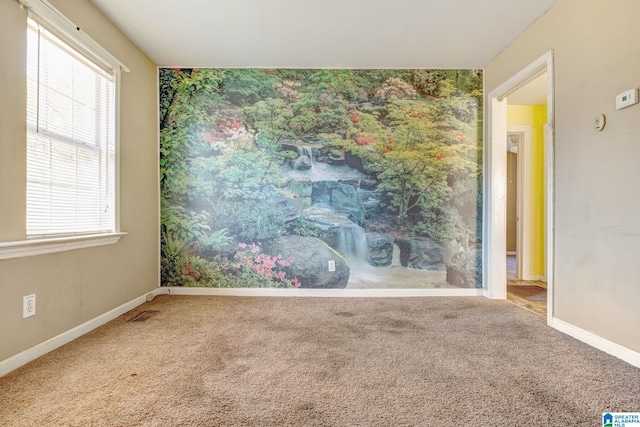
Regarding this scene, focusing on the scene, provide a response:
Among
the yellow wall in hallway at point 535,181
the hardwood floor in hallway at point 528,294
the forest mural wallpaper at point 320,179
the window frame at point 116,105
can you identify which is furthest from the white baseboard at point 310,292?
the yellow wall in hallway at point 535,181

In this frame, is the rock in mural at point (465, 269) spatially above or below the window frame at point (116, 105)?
below

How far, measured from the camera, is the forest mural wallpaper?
3395mm

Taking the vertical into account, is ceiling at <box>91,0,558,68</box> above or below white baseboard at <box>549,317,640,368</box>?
above

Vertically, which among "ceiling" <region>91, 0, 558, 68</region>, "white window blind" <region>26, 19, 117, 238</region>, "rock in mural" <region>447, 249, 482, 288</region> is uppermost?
"ceiling" <region>91, 0, 558, 68</region>

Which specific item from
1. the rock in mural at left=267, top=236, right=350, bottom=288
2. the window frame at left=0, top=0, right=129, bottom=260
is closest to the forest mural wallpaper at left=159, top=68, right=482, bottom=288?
the rock in mural at left=267, top=236, right=350, bottom=288

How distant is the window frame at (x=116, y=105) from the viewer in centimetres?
177

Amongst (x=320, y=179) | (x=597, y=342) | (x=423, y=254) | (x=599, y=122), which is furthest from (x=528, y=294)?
(x=320, y=179)

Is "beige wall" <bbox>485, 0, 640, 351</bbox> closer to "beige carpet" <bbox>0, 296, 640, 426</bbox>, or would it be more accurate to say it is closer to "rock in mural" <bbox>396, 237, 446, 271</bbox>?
"beige carpet" <bbox>0, 296, 640, 426</bbox>

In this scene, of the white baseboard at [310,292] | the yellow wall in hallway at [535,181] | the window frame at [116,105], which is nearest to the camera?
the window frame at [116,105]

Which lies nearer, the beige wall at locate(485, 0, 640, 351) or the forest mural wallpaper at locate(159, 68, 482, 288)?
the beige wall at locate(485, 0, 640, 351)

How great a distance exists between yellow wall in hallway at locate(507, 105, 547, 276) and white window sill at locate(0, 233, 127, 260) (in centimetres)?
506

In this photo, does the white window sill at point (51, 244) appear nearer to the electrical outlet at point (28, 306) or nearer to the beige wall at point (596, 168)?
the electrical outlet at point (28, 306)

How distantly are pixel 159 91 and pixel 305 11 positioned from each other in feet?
6.38

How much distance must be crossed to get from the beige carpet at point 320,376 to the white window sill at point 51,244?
0.66 meters
